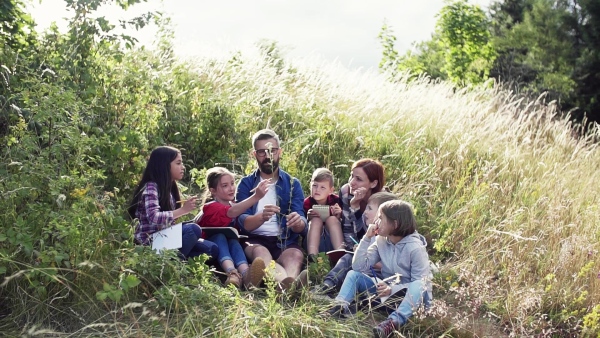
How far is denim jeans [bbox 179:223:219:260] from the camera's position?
6177mm

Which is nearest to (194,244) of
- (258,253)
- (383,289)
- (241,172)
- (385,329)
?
(258,253)

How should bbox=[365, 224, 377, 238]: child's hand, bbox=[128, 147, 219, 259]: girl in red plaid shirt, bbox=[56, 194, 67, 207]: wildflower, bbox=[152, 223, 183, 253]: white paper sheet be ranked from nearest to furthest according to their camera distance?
bbox=[56, 194, 67, 207]: wildflower
bbox=[365, 224, 377, 238]: child's hand
bbox=[152, 223, 183, 253]: white paper sheet
bbox=[128, 147, 219, 259]: girl in red plaid shirt

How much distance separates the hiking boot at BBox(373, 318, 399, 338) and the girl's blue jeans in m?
0.04

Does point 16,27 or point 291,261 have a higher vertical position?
point 16,27

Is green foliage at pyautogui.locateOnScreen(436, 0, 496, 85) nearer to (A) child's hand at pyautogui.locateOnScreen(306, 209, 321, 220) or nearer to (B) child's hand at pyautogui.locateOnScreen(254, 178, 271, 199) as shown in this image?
(A) child's hand at pyautogui.locateOnScreen(306, 209, 321, 220)

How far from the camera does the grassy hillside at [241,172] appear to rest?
533 centimetres

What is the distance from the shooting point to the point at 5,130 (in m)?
7.12

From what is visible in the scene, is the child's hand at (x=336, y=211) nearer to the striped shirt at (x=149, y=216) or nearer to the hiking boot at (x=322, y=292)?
the hiking boot at (x=322, y=292)

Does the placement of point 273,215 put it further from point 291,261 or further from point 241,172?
point 241,172

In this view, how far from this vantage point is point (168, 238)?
20.1 feet

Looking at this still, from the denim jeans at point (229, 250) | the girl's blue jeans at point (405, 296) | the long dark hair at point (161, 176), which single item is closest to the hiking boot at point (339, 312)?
the girl's blue jeans at point (405, 296)

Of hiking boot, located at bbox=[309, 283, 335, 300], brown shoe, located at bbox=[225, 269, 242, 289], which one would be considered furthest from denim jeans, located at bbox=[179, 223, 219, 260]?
hiking boot, located at bbox=[309, 283, 335, 300]

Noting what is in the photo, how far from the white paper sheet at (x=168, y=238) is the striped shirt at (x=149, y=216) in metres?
0.05

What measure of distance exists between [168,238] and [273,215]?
107 centimetres
